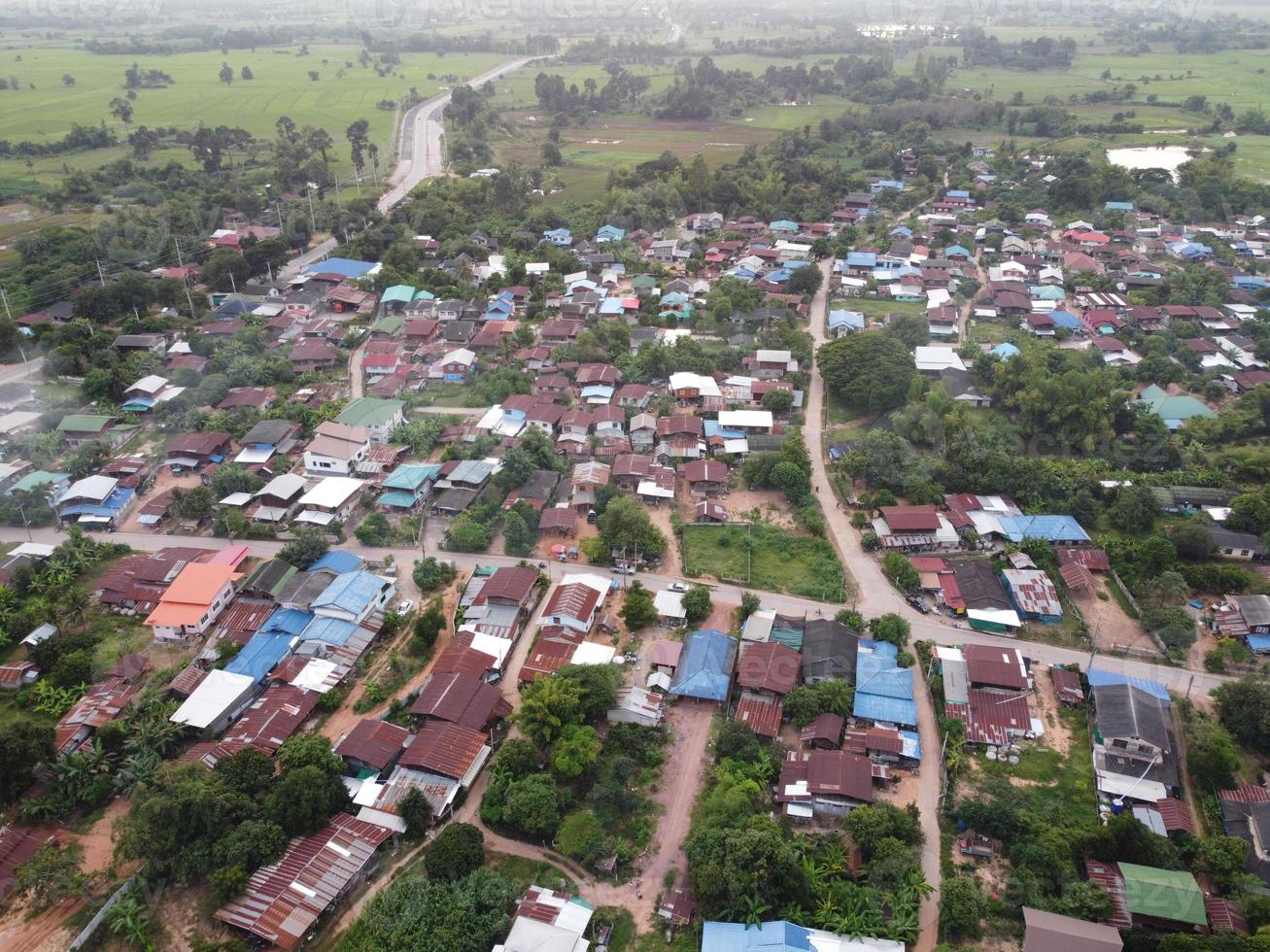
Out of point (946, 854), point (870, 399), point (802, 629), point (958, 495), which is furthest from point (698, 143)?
point (946, 854)

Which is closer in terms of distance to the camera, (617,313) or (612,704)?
(612,704)

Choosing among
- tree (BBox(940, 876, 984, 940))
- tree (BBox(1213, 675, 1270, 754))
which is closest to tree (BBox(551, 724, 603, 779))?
tree (BBox(940, 876, 984, 940))

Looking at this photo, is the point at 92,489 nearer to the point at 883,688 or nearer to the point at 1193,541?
the point at 883,688

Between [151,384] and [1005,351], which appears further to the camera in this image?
[1005,351]

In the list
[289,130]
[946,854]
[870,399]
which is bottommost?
[946,854]

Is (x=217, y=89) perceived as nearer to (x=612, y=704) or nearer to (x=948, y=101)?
(x=948, y=101)

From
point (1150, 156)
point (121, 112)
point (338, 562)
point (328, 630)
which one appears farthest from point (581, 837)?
point (121, 112)

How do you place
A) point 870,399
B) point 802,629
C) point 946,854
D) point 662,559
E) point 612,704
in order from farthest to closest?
point 870,399
point 662,559
point 802,629
point 612,704
point 946,854
